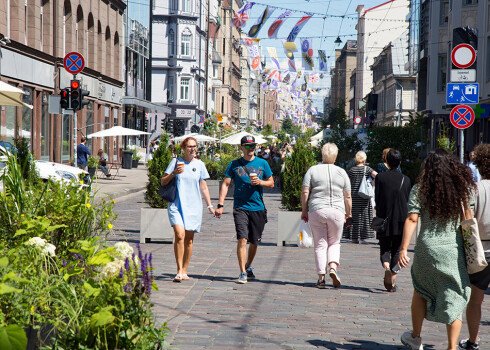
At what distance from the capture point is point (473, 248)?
550 cm

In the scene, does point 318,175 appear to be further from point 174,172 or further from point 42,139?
point 42,139

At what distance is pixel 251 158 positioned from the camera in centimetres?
942

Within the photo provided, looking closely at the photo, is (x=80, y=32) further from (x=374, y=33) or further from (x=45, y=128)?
(x=374, y=33)

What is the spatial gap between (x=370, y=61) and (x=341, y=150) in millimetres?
62491

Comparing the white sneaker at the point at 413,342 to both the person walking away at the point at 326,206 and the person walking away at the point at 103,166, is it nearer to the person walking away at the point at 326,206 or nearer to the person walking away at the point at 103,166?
the person walking away at the point at 326,206

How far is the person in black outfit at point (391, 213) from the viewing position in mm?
8992

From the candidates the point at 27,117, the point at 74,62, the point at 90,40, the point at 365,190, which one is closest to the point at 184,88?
the point at 90,40

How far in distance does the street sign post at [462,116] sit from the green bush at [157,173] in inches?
232

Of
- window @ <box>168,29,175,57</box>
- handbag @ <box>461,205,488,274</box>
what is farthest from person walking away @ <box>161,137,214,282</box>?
window @ <box>168,29,175,57</box>

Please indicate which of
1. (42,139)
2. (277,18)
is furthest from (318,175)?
(42,139)

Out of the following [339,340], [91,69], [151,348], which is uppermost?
[91,69]

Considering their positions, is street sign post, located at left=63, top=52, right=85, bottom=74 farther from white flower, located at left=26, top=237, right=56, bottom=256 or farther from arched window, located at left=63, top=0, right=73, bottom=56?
white flower, located at left=26, top=237, right=56, bottom=256

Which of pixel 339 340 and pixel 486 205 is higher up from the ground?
pixel 486 205

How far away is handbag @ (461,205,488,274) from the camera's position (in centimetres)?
546
